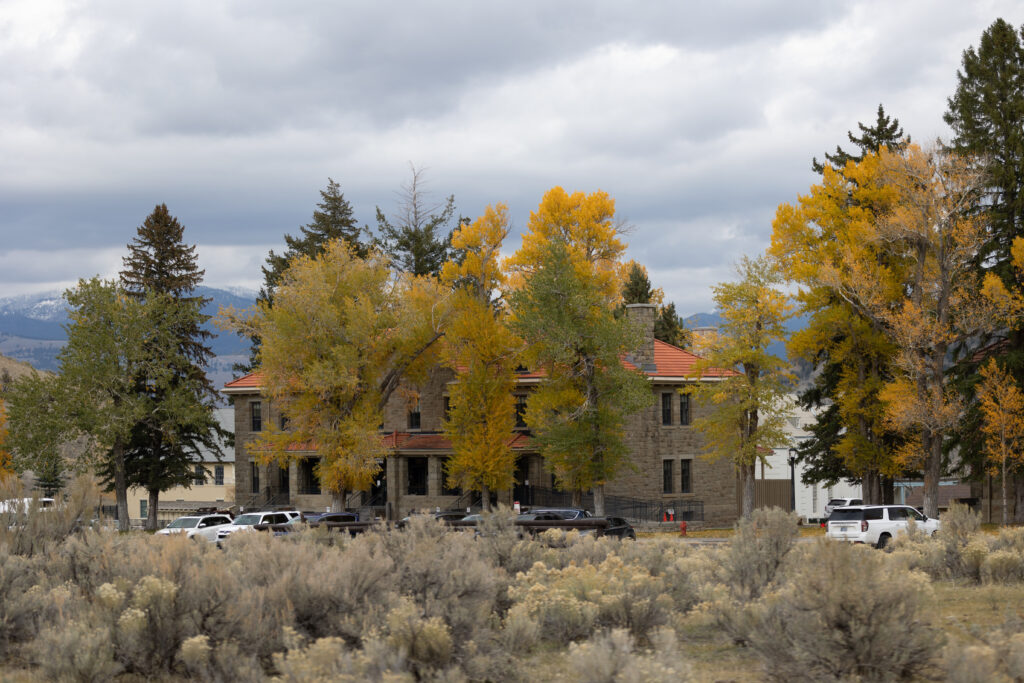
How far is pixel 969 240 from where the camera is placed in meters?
39.2

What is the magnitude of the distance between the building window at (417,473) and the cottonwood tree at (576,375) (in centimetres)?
1045

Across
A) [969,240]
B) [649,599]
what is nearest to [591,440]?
[969,240]

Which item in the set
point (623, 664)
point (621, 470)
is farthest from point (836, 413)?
point (623, 664)

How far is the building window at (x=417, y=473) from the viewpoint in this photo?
53.3 metres

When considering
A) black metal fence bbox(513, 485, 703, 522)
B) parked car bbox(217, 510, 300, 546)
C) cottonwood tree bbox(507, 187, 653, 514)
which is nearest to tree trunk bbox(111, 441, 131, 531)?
parked car bbox(217, 510, 300, 546)

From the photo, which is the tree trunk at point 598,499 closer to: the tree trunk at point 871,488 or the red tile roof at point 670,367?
Answer: the red tile roof at point 670,367

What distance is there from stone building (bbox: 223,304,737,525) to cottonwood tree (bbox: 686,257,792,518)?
2.98 meters

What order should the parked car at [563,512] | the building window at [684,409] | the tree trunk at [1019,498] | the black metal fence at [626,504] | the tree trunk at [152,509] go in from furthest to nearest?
the tree trunk at [152,509]
the building window at [684,409]
the black metal fence at [626,504]
the tree trunk at [1019,498]
the parked car at [563,512]

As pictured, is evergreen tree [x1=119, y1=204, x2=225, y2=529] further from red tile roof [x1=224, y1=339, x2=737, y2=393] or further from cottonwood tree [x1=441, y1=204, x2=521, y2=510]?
cottonwood tree [x1=441, y1=204, x2=521, y2=510]

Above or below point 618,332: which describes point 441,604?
below

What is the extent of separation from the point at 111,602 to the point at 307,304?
33713mm

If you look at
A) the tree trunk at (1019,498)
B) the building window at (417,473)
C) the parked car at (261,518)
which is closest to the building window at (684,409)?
the building window at (417,473)

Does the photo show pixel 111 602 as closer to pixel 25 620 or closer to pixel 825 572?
pixel 25 620

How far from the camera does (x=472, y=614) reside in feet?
41.8
